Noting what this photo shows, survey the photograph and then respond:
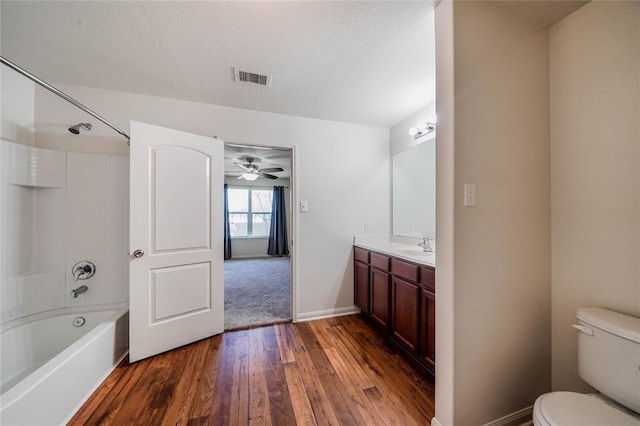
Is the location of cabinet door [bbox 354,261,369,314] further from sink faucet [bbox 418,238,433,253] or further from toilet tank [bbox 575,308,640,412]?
toilet tank [bbox 575,308,640,412]

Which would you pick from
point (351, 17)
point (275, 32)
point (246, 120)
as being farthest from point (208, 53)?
point (351, 17)

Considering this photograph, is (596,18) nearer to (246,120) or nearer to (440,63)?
(440,63)

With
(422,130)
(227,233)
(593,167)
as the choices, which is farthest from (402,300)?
(227,233)

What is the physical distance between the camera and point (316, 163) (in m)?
2.68

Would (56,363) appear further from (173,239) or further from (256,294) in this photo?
(256,294)

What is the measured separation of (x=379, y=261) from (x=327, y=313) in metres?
0.95

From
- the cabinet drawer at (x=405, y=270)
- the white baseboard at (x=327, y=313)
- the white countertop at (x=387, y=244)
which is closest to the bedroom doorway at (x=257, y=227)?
the white baseboard at (x=327, y=313)

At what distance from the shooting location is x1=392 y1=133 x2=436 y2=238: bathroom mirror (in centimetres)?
235

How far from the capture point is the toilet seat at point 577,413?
86cm

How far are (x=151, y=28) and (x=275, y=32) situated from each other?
0.76 m

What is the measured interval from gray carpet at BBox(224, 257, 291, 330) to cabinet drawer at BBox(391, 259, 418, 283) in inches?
54.6

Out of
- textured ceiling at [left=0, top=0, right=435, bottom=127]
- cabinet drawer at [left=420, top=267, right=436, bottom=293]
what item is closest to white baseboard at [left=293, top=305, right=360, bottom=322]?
cabinet drawer at [left=420, top=267, right=436, bottom=293]

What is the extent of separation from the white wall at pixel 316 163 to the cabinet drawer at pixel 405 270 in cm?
83

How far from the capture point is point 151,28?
55.4 inches
